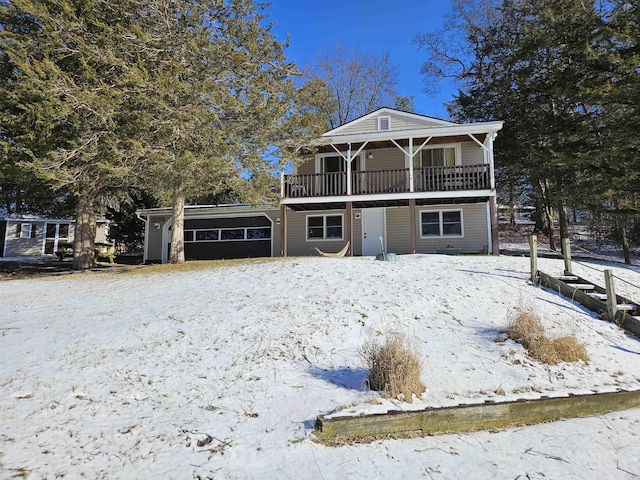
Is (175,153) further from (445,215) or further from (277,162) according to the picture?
(445,215)

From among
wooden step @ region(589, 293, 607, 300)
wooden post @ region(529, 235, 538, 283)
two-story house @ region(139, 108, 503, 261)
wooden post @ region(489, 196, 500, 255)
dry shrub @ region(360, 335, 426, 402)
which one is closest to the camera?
dry shrub @ region(360, 335, 426, 402)

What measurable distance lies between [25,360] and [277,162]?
35.4ft

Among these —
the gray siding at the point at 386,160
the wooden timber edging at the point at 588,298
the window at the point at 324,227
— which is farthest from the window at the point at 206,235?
the wooden timber edging at the point at 588,298

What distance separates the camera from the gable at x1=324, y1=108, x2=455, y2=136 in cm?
1828

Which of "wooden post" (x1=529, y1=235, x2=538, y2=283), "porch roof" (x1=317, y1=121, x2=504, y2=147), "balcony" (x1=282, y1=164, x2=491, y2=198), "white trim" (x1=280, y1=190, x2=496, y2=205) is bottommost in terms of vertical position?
"wooden post" (x1=529, y1=235, x2=538, y2=283)

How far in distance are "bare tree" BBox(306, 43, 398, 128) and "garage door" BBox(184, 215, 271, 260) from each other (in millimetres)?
15465

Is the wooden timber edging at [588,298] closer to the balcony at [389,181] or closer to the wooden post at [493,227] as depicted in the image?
the wooden post at [493,227]

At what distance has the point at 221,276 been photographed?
35.8 feet

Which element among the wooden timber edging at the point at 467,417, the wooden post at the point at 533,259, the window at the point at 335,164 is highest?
the window at the point at 335,164

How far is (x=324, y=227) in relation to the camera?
61.4ft

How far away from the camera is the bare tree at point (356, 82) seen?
32.3 meters

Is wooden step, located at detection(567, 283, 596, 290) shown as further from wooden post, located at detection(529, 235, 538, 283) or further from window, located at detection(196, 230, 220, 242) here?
window, located at detection(196, 230, 220, 242)

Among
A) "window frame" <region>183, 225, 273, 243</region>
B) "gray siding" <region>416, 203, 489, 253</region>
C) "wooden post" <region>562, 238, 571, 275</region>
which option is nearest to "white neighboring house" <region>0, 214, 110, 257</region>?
"window frame" <region>183, 225, 273, 243</region>

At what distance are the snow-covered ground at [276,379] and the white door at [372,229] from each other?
824 centimetres
